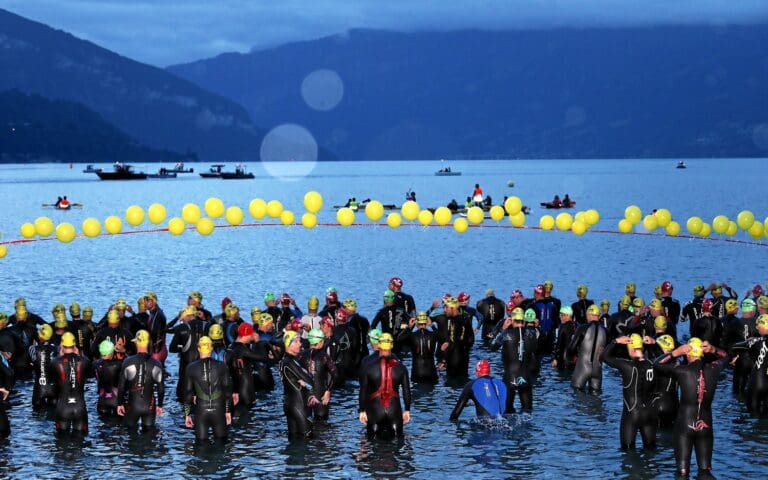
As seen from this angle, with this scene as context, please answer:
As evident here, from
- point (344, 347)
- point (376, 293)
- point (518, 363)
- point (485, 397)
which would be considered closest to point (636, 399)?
point (485, 397)

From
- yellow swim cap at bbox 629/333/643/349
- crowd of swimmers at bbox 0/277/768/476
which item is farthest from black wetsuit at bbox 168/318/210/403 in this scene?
yellow swim cap at bbox 629/333/643/349

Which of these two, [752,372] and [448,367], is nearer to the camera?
[752,372]

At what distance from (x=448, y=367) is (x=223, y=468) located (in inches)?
324

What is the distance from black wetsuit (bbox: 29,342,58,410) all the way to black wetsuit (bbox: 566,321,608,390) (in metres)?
11.5

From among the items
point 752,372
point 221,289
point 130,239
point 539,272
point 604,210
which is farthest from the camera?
point 604,210

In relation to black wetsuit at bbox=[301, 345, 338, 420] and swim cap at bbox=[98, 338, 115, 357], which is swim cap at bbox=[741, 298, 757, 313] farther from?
swim cap at bbox=[98, 338, 115, 357]

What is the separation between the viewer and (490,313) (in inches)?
1125

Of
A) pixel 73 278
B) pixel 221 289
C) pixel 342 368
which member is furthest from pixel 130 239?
pixel 342 368

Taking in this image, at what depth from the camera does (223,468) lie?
57.7 feet

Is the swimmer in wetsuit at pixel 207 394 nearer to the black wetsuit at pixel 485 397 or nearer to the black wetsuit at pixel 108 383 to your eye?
the black wetsuit at pixel 108 383

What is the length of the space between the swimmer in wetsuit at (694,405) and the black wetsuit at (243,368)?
26.5 ft

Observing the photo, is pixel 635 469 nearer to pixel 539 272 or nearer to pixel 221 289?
pixel 221 289

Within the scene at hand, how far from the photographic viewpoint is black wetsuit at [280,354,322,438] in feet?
60.3

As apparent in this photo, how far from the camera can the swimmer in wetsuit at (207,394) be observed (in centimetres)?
1791
